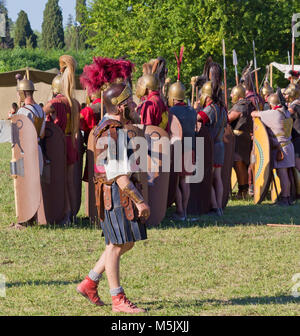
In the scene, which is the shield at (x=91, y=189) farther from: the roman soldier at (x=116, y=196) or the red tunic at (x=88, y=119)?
the roman soldier at (x=116, y=196)

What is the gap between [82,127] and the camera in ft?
26.5

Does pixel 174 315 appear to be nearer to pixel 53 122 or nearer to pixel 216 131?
pixel 53 122

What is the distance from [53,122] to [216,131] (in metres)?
2.00

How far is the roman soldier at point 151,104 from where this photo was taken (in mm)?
7672

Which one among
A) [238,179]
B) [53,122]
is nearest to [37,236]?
[53,122]

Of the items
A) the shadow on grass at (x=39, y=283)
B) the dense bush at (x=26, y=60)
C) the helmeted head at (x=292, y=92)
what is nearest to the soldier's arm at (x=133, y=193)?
the shadow on grass at (x=39, y=283)

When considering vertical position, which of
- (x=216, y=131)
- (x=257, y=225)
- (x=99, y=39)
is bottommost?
(x=257, y=225)

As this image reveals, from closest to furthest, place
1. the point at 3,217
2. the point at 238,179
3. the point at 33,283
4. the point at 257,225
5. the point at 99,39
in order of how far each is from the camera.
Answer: the point at 33,283
the point at 257,225
the point at 3,217
the point at 238,179
the point at 99,39

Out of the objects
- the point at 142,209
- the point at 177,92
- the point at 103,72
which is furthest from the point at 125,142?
the point at 177,92

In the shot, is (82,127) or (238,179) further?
(238,179)

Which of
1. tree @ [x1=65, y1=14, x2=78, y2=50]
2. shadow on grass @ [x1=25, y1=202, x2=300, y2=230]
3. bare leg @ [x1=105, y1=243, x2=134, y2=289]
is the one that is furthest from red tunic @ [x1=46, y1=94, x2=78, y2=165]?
tree @ [x1=65, y1=14, x2=78, y2=50]

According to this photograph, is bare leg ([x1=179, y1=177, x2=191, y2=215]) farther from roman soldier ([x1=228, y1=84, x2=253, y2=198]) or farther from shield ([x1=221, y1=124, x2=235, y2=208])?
roman soldier ([x1=228, y1=84, x2=253, y2=198])

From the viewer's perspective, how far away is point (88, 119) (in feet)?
26.2

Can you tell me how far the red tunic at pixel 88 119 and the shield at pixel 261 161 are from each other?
2.29 meters
